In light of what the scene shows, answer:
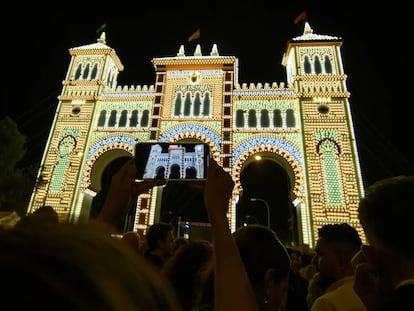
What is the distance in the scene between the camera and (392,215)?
1595mm

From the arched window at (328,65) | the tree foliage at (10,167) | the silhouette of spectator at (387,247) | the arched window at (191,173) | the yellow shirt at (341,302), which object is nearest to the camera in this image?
the silhouette of spectator at (387,247)

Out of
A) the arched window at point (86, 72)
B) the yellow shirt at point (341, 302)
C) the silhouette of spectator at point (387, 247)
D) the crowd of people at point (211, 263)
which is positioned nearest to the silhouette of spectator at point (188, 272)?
the crowd of people at point (211, 263)

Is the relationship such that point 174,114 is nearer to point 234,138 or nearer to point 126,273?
point 234,138

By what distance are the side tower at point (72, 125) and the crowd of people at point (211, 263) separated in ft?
52.4

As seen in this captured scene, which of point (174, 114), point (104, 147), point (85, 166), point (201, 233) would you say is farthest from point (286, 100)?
point (85, 166)

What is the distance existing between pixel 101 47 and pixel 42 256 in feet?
75.4

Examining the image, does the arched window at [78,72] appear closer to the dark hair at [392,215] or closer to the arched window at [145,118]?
the arched window at [145,118]

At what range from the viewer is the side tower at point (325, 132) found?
52.3ft

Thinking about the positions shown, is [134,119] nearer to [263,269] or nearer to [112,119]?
[112,119]

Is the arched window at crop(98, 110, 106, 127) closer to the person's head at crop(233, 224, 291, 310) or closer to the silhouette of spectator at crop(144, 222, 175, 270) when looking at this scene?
the silhouette of spectator at crop(144, 222, 175, 270)

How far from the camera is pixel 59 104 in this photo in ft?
65.2

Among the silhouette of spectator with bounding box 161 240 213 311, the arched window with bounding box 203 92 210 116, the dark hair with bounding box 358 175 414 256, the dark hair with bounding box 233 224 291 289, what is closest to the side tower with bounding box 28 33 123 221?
the arched window with bounding box 203 92 210 116

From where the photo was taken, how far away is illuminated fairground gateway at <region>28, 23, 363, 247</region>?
16734mm

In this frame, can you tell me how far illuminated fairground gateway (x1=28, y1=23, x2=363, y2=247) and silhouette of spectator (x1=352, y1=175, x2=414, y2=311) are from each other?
1476 centimetres
